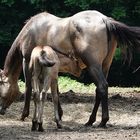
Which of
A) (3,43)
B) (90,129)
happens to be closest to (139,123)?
(90,129)

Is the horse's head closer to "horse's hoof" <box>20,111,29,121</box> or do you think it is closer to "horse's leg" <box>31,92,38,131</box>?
"horse's hoof" <box>20,111,29,121</box>

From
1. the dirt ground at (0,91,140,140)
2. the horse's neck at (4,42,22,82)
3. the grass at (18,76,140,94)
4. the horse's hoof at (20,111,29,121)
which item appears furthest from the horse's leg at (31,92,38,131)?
the grass at (18,76,140,94)

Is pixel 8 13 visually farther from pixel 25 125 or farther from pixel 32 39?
pixel 25 125

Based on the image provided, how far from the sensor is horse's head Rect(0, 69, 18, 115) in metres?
10.4

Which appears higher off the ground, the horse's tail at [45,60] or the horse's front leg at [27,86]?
the horse's tail at [45,60]

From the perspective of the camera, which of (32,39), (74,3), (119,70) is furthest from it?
(119,70)

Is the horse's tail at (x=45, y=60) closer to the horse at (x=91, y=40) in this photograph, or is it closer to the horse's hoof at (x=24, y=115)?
the horse at (x=91, y=40)

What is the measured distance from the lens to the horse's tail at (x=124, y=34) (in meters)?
9.43

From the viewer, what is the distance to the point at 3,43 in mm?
19859

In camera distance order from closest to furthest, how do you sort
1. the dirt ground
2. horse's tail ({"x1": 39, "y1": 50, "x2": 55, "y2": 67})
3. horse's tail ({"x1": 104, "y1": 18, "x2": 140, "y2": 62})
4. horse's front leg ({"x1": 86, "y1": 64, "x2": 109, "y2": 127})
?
the dirt ground < horse's tail ({"x1": 39, "y1": 50, "x2": 55, "y2": 67}) < horse's front leg ({"x1": 86, "y1": 64, "x2": 109, "y2": 127}) < horse's tail ({"x1": 104, "y1": 18, "x2": 140, "y2": 62})

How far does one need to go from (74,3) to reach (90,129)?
10.5 metres

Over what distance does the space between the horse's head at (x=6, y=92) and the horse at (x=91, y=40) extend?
1.27 feet

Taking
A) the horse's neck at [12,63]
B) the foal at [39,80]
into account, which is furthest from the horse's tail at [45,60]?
the horse's neck at [12,63]

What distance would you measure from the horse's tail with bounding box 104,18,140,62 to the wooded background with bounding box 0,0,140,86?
931cm
